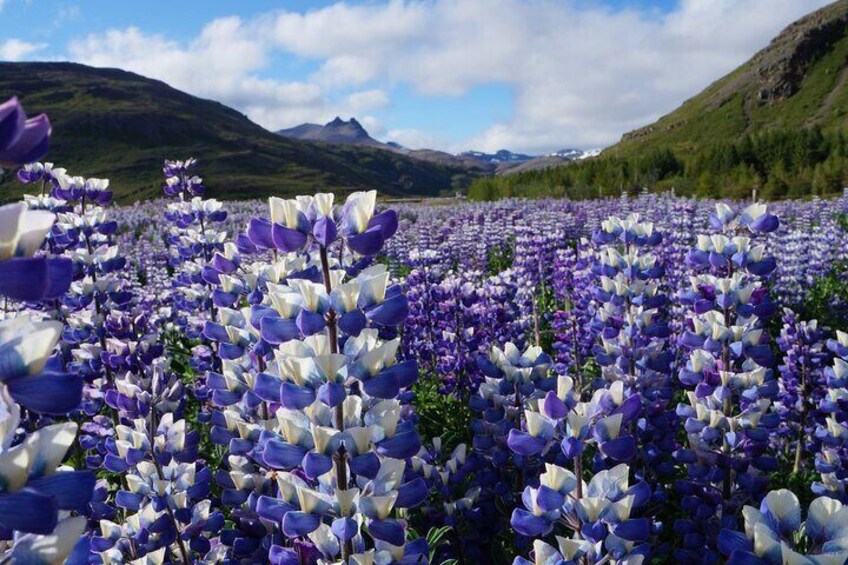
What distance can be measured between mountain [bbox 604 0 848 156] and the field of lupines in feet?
402

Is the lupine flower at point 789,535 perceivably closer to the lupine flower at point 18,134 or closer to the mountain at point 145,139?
the lupine flower at point 18,134

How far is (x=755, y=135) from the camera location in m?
55.4

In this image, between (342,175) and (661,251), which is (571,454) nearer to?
(661,251)

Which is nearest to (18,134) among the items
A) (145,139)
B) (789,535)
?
(789,535)

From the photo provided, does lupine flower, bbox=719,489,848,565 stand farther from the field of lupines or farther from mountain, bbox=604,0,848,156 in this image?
mountain, bbox=604,0,848,156

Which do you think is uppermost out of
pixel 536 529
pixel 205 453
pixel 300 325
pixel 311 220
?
pixel 311 220

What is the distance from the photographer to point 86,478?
119 centimetres

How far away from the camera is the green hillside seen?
37.8 metres

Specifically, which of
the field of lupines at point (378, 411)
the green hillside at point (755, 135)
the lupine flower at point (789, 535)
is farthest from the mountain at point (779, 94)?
the lupine flower at point (789, 535)

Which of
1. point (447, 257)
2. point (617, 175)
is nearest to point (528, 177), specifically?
point (617, 175)

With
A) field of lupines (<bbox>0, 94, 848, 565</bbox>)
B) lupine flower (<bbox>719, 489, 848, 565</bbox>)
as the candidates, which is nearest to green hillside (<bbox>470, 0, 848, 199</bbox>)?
field of lupines (<bbox>0, 94, 848, 565</bbox>)

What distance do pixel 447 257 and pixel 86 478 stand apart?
8.75m

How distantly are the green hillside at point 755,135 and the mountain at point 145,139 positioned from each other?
53077 millimetres

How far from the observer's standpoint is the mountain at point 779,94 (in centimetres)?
12518
